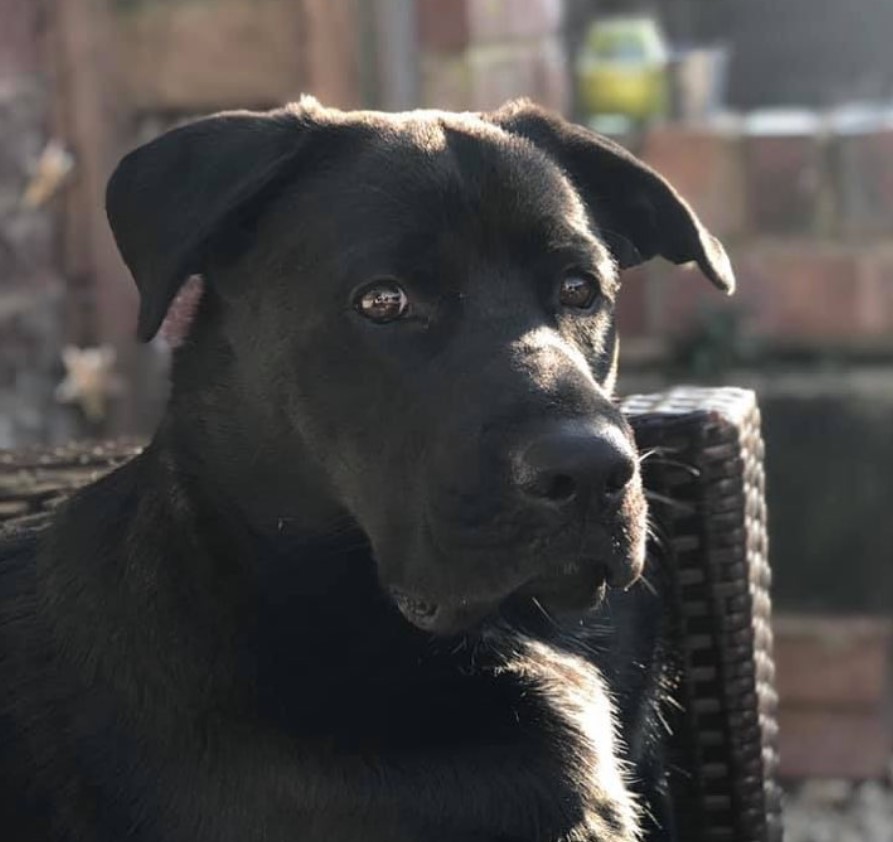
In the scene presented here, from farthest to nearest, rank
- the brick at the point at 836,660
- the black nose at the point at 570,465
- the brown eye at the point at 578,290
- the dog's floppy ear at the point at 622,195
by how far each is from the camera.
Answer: the brick at the point at 836,660 < the dog's floppy ear at the point at 622,195 < the brown eye at the point at 578,290 < the black nose at the point at 570,465

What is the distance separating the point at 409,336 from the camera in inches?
68.3

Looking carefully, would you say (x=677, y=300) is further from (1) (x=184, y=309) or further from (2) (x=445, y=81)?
(1) (x=184, y=309)

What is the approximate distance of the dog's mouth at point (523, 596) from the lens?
166 cm

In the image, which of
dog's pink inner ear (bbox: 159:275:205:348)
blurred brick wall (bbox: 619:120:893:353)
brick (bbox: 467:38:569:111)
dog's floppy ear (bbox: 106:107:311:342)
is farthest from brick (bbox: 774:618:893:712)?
dog's floppy ear (bbox: 106:107:311:342)

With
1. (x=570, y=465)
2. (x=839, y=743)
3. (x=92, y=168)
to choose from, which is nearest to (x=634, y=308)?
(x=839, y=743)

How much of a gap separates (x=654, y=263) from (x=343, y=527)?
5.25ft

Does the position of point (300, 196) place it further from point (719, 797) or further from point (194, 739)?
point (719, 797)

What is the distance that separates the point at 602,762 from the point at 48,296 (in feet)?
6.26

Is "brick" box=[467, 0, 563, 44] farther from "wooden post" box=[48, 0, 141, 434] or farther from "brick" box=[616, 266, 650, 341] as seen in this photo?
"wooden post" box=[48, 0, 141, 434]

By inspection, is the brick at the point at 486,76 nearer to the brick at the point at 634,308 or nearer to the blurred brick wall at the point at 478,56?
the blurred brick wall at the point at 478,56

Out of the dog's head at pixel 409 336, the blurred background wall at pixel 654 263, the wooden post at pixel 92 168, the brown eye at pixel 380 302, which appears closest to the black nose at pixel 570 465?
the dog's head at pixel 409 336

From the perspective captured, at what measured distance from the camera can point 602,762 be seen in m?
1.80

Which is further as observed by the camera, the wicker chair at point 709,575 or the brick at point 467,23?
the brick at point 467,23

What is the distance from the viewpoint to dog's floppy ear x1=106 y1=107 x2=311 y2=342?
68.0 inches
